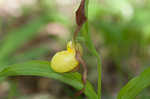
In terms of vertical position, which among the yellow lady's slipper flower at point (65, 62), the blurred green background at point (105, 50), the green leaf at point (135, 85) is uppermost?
the yellow lady's slipper flower at point (65, 62)

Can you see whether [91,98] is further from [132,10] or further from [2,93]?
[132,10]

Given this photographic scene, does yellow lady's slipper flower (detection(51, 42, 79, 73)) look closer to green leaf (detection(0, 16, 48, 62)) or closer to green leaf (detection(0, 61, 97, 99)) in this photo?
green leaf (detection(0, 61, 97, 99))

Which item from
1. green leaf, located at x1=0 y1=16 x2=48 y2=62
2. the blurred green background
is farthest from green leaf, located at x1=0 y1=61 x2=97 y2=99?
green leaf, located at x1=0 y1=16 x2=48 y2=62

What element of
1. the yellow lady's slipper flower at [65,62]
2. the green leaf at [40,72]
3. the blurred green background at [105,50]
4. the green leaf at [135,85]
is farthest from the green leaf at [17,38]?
the green leaf at [135,85]

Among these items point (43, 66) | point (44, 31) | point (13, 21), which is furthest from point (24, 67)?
point (13, 21)

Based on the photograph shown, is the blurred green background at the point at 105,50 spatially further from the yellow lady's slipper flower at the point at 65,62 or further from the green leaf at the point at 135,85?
the yellow lady's slipper flower at the point at 65,62
